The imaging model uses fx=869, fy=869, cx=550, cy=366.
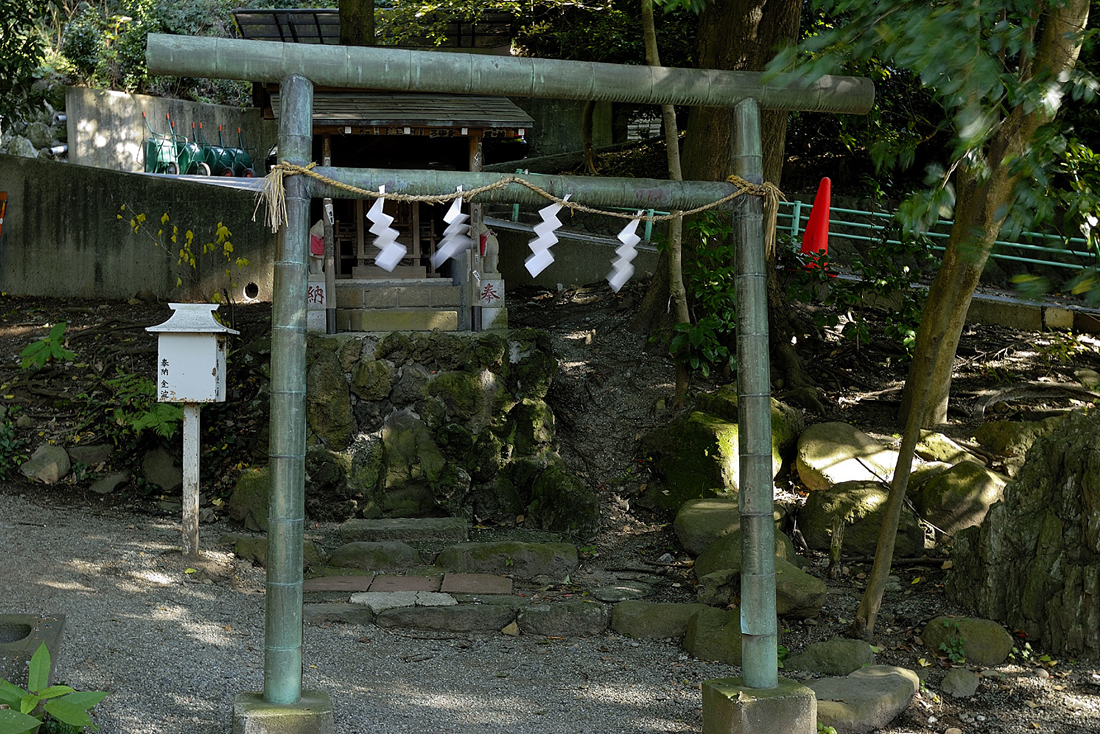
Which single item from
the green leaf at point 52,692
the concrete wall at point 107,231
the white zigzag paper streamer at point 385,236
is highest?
the concrete wall at point 107,231

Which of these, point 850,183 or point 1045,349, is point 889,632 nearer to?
point 1045,349

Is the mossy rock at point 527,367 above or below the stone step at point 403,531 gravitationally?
above

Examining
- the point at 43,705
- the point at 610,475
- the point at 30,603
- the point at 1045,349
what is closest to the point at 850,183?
the point at 1045,349

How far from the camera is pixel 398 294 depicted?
27.2 feet

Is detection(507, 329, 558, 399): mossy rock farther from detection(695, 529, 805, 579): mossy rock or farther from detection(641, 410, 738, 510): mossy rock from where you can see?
detection(695, 529, 805, 579): mossy rock

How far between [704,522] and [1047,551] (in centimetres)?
236

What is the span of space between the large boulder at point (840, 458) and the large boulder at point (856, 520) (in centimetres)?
50

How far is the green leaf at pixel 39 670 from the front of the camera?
103 inches

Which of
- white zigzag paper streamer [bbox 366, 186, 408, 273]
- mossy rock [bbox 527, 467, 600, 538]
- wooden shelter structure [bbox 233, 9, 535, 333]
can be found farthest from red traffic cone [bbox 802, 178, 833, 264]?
white zigzag paper streamer [bbox 366, 186, 408, 273]

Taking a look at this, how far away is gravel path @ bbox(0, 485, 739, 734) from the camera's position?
397cm

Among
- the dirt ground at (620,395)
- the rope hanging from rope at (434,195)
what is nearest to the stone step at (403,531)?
the dirt ground at (620,395)

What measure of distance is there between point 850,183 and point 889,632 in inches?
445

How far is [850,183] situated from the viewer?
14906 millimetres

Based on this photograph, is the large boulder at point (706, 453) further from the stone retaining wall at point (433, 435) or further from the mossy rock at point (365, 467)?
the mossy rock at point (365, 467)
